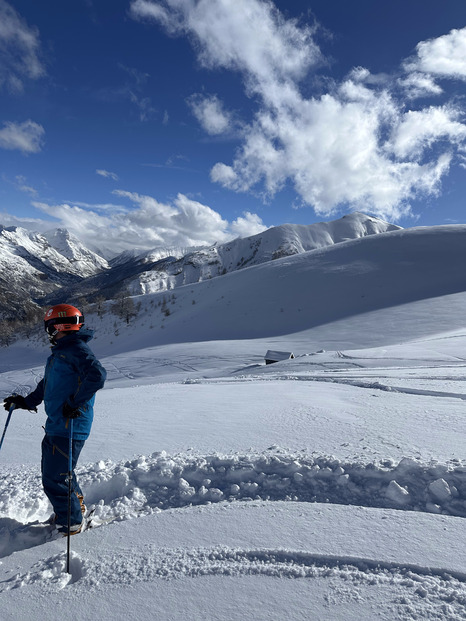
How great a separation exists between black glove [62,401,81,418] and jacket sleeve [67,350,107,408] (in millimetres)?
22

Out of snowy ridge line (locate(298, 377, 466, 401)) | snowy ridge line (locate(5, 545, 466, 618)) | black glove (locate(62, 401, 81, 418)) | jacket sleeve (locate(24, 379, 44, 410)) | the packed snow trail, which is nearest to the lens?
the packed snow trail

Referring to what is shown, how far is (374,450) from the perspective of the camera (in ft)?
12.4

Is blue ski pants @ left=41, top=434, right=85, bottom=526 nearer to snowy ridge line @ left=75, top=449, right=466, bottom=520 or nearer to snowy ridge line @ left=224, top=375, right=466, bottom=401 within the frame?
snowy ridge line @ left=75, top=449, right=466, bottom=520

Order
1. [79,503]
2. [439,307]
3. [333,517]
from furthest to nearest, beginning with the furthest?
1. [439,307]
2. [79,503]
3. [333,517]

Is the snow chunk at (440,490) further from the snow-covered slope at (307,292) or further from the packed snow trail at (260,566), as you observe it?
the snow-covered slope at (307,292)

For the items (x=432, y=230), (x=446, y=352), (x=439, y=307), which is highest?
(x=432, y=230)

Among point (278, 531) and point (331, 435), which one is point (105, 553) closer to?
point (278, 531)

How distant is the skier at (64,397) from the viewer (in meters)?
2.86

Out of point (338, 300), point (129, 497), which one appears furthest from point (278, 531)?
point (338, 300)

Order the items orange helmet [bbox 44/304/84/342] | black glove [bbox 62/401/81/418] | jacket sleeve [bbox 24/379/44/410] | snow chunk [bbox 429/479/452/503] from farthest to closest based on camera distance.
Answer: jacket sleeve [bbox 24/379/44/410] < orange helmet [bbox 44/304/84/342] < snow chunk [bbox 429/479/452/503] < black glove [bbox 62/401/81/418]

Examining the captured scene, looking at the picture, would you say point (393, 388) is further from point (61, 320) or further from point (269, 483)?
point (61, 320)

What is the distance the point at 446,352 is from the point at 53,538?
51.5 feet

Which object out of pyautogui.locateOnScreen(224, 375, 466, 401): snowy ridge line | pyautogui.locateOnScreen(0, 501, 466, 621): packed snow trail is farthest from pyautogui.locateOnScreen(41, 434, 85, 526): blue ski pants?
pyautogui.locateOnScreen(224, 375, 466, 401): snowy ridge line

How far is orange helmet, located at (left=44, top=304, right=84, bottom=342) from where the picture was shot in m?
3.00
